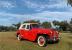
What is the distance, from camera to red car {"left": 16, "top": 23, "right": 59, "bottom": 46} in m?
17.2

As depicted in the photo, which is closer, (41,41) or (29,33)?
(41,41)

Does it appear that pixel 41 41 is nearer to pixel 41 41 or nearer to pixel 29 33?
pixel 41 41

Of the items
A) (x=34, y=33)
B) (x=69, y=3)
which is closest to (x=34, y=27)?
(x=34, y=33)

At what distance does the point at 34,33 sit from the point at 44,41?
161cm

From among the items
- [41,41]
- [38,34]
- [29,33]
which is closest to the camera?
[41,41]

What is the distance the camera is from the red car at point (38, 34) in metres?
17.2

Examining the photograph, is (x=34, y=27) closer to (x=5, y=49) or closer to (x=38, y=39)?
(x=38, y=39)

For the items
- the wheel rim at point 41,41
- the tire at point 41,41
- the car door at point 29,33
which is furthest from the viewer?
the car door at point 29,33

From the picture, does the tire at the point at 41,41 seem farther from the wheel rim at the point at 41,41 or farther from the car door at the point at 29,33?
the car door at the point at 29,33

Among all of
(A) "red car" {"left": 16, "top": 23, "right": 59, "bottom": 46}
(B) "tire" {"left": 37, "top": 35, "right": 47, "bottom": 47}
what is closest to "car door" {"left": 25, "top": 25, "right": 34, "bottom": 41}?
(A) "red car" {"left": 16, "top": 23, "right": 59, "bottom": 46}

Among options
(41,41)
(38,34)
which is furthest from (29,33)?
(41,41)

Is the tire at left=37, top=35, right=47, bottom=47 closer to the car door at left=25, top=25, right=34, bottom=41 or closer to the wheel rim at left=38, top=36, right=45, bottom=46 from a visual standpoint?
the wheel rim at left=38, top=36, right=45, bottom=46

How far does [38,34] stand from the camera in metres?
17.9

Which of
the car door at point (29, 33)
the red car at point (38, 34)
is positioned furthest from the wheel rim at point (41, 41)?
the car door at point (29, 33)
